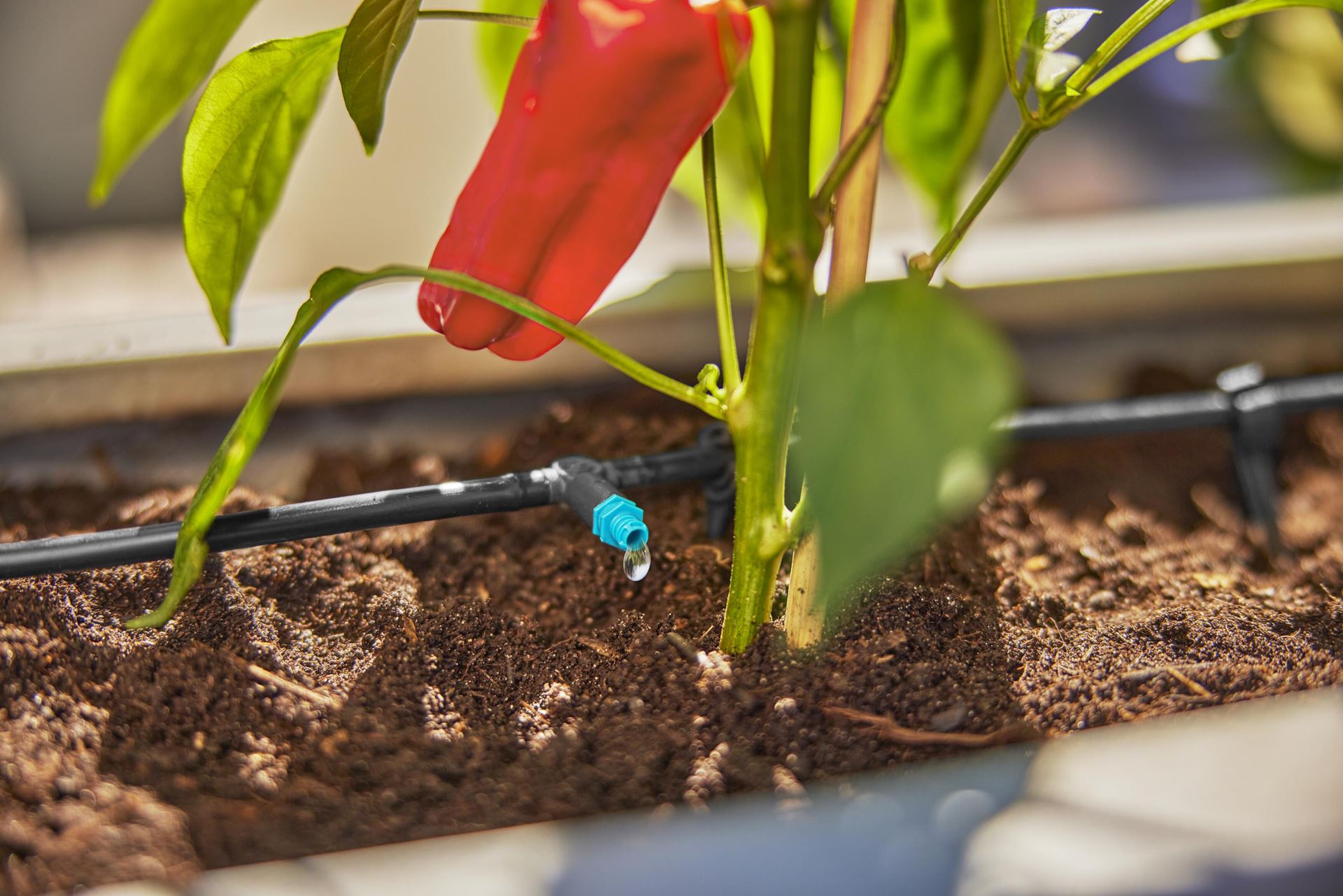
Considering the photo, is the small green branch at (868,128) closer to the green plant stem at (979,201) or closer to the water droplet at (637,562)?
the green plant stem at (979,201)

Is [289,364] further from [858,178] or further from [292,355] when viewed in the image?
[858,178]

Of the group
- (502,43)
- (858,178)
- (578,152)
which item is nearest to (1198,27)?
(858,178)

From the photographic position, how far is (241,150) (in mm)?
441

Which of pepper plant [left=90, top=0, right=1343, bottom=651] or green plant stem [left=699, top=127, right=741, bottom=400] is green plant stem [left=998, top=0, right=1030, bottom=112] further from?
green plant stem [left=699, top=127, right=741, bottom=400]

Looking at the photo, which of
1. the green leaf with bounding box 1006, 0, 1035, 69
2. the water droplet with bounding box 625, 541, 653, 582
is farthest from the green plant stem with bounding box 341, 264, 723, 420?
the green leaf with bounding box 1006, 0, 1035, 69

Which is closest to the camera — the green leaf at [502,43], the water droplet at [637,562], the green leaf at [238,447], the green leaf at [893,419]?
the green leaf at [893,419]

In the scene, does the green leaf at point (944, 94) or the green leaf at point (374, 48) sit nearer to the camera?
the green leaf at point (374, 48)

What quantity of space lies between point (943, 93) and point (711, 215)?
0.23 metres

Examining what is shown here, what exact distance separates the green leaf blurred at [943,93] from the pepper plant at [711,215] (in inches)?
1.0

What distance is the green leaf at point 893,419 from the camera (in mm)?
269

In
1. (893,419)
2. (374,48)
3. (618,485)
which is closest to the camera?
(893,419)

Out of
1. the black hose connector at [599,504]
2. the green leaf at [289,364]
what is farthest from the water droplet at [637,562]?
the green leaf at [289,364]

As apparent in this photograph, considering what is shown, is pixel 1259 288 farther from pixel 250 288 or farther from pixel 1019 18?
pixel 250 288

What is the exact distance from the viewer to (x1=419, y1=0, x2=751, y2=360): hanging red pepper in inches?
15.5
